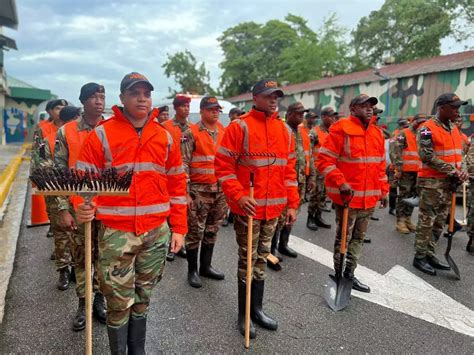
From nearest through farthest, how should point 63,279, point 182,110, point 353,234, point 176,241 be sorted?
point 176,241 → point 63,279 → point 353,234 → point 182,110

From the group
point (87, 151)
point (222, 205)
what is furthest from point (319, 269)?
point (87, 151)

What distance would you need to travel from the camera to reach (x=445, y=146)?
14.7 ft

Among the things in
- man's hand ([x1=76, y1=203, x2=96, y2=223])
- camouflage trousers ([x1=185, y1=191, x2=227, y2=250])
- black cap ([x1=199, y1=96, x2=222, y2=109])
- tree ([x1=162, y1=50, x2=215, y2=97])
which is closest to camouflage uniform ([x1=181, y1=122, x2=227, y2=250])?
camouflage trousers ([x1=185, y1=191, x2=227, y2=250])

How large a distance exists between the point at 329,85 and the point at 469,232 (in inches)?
480

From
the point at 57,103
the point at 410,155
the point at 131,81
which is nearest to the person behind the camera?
the point at 131,81

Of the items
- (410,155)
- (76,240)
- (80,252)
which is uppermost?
(410,155)

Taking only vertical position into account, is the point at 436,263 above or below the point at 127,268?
below

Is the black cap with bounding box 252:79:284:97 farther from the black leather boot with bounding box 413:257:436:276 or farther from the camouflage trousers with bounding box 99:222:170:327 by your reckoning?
the black leather boot with bounding box 413:257:436:276

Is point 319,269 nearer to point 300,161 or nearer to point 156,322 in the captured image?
point 300,161

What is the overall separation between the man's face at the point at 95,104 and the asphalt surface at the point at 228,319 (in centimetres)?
199

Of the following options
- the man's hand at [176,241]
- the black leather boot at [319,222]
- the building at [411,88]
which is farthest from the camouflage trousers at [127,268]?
the building at [411,88]

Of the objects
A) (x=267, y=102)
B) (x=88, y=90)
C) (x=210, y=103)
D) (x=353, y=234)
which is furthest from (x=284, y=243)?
(x=88, y=90)

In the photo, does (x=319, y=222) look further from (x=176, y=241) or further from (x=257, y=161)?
(x=176, y=241)

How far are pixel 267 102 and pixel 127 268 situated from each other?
1.82 metres
